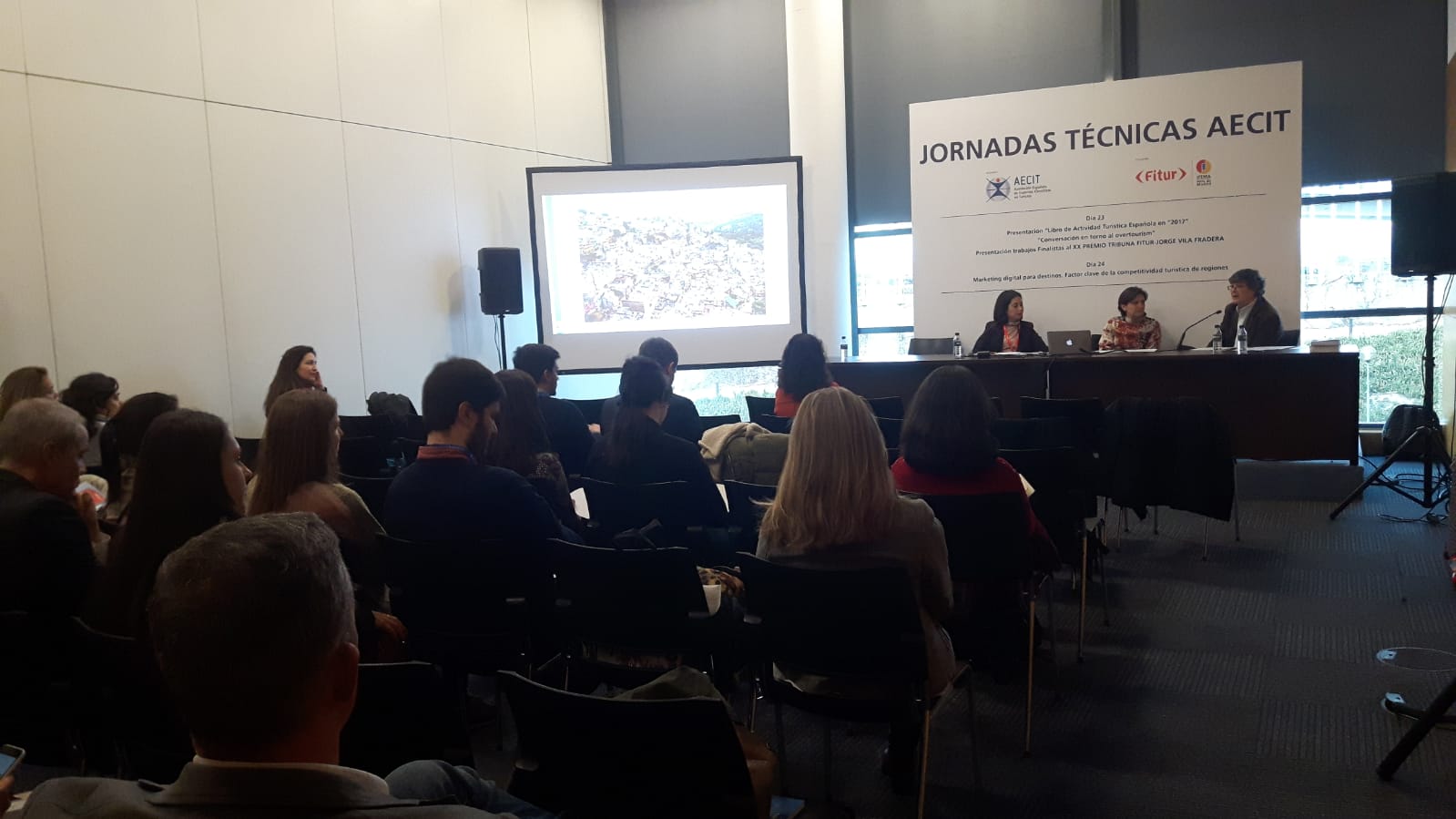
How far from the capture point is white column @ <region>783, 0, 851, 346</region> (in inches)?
358

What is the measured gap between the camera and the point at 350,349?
24.3ft

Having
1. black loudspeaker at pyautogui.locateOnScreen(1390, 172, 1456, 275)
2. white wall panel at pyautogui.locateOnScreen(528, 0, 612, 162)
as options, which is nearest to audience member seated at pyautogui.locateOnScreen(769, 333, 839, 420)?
black loudspeaker at pyautogui.locateOnScreen(1390, 172, 1456, 275)

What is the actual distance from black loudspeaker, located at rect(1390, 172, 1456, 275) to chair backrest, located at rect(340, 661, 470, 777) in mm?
6541

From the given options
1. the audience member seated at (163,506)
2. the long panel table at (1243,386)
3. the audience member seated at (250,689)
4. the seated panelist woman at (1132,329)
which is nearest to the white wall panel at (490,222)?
the long panel table at (1243,386)

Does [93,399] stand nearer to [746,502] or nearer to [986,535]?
[746,502]

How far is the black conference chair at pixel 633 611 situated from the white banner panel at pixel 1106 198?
6.51 meters

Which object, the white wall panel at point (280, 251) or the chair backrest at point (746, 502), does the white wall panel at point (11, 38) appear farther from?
the chair backrest at point (746, 502)

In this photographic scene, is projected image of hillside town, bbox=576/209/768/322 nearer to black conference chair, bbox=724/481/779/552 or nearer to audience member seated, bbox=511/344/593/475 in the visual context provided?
audience member seated, bbox=511/344/593/475

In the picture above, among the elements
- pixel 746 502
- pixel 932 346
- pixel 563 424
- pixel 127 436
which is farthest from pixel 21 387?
pixel 932 346

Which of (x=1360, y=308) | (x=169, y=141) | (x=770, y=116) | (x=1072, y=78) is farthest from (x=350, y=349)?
(x=1360, y=308)

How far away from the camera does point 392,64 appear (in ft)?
25.6

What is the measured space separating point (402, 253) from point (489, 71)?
1969 millimetres

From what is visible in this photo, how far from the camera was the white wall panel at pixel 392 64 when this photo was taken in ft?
24.4

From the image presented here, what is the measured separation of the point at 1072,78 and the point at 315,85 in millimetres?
6249
